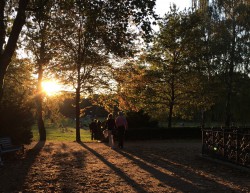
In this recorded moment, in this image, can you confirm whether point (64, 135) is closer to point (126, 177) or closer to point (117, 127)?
point (117, 127)

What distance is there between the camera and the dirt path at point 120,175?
770 centimetres

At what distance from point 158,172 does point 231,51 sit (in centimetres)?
2584

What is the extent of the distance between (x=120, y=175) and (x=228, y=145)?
4.01 m

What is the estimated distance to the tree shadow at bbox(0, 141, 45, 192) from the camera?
309 inches

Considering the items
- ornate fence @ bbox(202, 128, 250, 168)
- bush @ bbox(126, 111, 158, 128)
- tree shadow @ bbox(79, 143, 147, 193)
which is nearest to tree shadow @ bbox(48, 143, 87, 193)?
tree shadow @ bbox(79, 143, 147, 193)

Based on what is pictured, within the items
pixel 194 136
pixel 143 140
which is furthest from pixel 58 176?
pixel 194 136

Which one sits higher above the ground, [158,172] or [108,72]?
[108,72]

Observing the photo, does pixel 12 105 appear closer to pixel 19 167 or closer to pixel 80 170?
pixel 19 167

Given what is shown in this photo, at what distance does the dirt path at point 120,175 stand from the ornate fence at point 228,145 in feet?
1.29

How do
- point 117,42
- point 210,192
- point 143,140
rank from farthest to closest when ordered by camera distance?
point 143,140 < point 117,42 < point 210,192

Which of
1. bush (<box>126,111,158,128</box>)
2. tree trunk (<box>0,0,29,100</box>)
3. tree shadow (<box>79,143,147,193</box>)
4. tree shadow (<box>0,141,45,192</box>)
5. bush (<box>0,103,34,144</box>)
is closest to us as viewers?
tree shadow (<box>79,143,147,193</box>)

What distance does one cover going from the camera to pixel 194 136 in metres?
24.8

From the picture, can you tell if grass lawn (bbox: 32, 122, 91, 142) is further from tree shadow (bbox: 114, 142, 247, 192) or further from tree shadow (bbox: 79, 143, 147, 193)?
tree shadow (bbox: 79, 143, 147, 193)

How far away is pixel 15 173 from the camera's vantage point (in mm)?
9578
